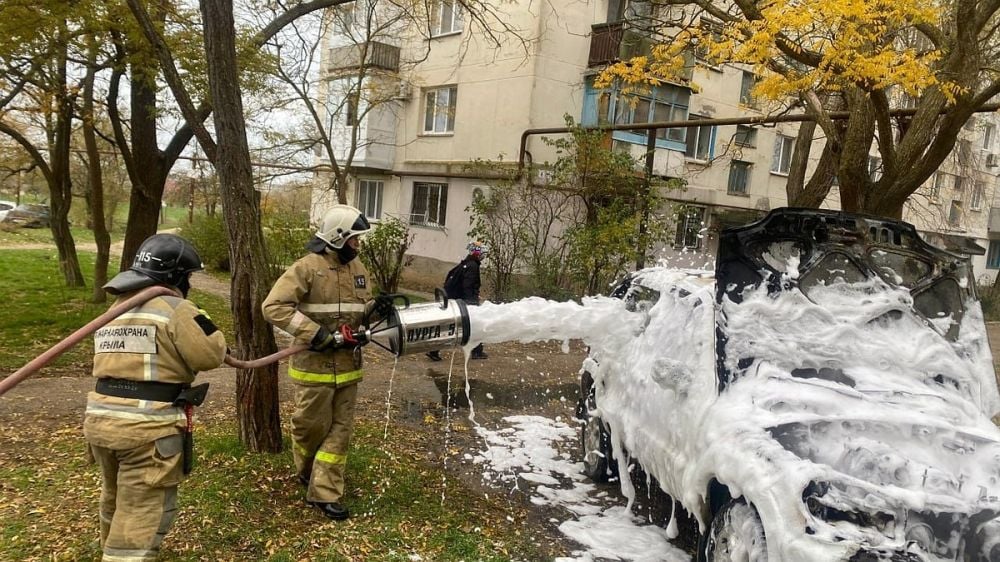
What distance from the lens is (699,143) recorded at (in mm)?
20688

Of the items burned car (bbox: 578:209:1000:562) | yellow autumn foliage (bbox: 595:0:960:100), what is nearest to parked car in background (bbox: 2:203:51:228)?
yellow autumn foliage (bbox: 595:0:960:100)

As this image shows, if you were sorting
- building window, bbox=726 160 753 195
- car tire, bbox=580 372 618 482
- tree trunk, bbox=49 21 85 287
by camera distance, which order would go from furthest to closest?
building window, bbox=726 160 753 195
tree trunk, bbox=49 21 85 287
car tire, bbox=580 372 618 482

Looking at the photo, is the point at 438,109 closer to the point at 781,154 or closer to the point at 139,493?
the point at 781,154

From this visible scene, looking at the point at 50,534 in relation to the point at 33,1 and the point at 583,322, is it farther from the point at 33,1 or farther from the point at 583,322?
the point at 33,1

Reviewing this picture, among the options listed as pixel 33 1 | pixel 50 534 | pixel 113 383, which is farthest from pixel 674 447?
pixel 33 1

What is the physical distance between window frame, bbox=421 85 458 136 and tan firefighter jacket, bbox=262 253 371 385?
16.0 meters

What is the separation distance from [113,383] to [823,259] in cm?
371

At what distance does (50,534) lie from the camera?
11.9 feet

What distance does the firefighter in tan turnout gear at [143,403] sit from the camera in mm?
2963

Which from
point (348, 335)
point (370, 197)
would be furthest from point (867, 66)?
point (370, 197)

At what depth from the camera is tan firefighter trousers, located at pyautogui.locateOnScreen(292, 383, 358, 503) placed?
4.04 meters

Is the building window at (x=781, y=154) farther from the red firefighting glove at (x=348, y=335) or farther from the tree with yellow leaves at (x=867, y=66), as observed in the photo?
the red firefighting glove at (x=348, y=335)

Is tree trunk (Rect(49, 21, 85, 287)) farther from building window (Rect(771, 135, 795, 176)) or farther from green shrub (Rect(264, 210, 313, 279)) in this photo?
building window (Rect(771, 135, 795, 176))

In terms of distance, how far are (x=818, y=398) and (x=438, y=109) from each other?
18441mm
